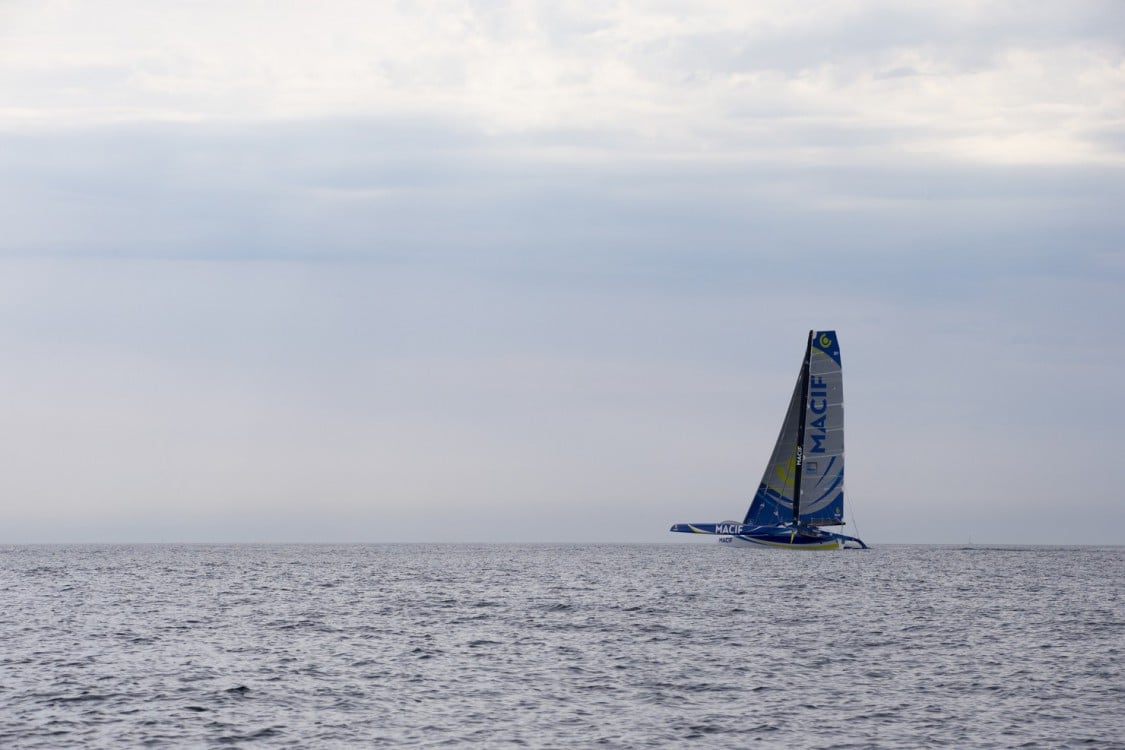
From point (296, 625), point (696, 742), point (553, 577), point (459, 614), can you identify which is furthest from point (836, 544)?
point (696, 742)

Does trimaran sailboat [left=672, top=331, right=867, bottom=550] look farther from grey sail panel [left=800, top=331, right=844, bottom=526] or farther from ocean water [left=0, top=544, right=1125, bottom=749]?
ocean water [left=0, top=544, right=1125, bottom=749]

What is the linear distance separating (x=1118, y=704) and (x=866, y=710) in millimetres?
8221

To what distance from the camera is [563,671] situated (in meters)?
45.9

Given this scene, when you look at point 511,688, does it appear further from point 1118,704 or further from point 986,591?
point 986,591

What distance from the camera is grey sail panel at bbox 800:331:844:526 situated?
491 feet

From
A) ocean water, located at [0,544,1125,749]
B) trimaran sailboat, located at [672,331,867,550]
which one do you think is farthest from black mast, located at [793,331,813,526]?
ocean water, located at [0,544,1125,749]

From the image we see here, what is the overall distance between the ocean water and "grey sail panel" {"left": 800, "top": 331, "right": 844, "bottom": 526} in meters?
62.4

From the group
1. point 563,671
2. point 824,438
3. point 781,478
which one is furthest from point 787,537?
point 563,671

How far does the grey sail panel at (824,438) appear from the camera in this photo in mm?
149750

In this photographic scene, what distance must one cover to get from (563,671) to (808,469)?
4371 inches

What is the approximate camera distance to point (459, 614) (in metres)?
71.5

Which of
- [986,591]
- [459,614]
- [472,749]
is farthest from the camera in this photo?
[986,591]

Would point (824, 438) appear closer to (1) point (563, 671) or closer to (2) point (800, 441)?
(2) point (800, 441)

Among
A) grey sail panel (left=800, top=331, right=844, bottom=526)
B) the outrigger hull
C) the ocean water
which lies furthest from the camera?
the outrigger hull
